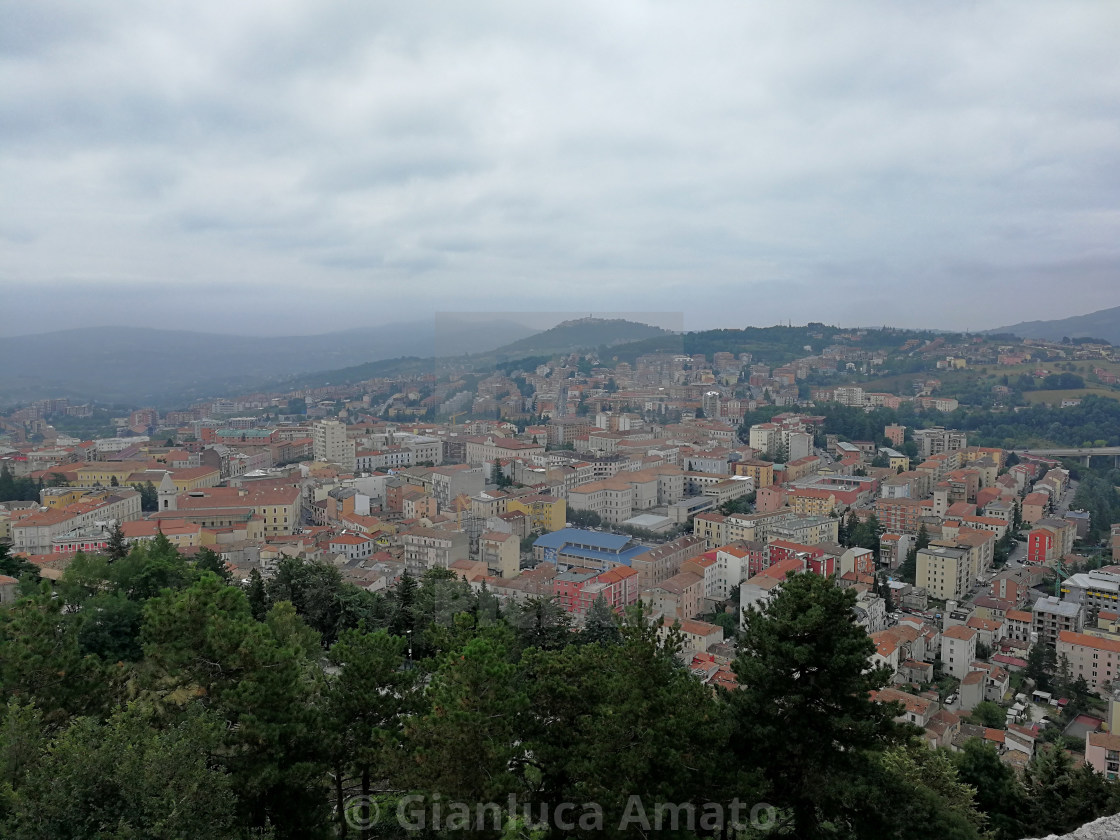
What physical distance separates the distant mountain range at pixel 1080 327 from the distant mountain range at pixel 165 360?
49179 mm

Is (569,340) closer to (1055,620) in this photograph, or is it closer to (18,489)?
(18,489)

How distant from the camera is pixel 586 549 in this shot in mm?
12492

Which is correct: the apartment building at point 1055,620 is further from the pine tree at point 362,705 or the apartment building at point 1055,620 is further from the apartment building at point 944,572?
→ the pine tree at point 362,705

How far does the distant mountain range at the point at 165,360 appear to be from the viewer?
49.9m

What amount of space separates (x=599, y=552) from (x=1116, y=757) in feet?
23.0

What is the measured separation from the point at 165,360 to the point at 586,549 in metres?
65.6

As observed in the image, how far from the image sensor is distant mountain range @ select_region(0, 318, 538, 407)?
164ft

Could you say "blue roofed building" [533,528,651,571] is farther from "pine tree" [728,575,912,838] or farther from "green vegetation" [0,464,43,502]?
"green vegetation" [0,464,43,502]

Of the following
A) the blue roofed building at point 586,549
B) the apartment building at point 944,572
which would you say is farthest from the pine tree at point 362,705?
the apartment building at point 944,572

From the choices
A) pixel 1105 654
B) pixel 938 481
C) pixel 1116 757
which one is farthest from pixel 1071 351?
pixel 1116 757

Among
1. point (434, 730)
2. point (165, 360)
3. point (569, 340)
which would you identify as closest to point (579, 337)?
point (569, 340)

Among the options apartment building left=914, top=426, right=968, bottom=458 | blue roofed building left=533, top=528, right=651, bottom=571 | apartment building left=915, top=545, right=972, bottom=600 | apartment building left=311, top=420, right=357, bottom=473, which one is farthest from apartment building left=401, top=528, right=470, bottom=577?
apartment building left=914, top=426, right=968, bottom=458

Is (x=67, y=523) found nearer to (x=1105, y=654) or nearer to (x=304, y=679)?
(x=304, y=679)

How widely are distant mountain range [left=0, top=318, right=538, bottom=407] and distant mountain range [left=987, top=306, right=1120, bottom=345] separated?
161 feet
